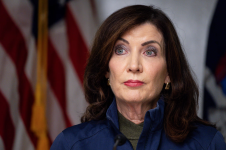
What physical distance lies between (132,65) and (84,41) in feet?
3.64

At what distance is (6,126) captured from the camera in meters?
2.04

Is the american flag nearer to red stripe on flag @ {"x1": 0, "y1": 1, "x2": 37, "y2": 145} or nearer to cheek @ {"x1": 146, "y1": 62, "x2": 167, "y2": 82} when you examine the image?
red stripe on flag @ {"x1": 0, "y1": 1, "x2": 37, "y2": 145}

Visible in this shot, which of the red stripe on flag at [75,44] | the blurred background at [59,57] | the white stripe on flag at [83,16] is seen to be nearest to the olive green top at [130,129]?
the blurred background at [59,57]

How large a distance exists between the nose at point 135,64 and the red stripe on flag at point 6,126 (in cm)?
110

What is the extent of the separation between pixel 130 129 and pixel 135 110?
9 cm

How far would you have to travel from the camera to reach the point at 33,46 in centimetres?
221

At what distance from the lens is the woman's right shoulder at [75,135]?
1378 millimetres

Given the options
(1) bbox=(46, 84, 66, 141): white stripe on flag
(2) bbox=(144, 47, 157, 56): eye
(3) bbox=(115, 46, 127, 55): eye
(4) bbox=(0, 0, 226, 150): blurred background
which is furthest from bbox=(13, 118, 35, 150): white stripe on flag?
(2) bbox=(144, 47, 157, 56): eye

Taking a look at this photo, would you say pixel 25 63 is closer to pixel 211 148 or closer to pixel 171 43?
pixel 171 43

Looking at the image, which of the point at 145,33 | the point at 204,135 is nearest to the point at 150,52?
the point at 145,33

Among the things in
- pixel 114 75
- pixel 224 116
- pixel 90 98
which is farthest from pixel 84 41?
pixel 224 116

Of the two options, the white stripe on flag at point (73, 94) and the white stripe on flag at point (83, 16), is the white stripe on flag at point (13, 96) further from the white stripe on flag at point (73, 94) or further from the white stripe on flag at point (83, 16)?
the white stripe on flag at point (83, 16)

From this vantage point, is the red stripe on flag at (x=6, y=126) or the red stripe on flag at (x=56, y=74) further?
the red stripe on flag at (x=56, y=74)

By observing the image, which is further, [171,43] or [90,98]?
[90,98]
